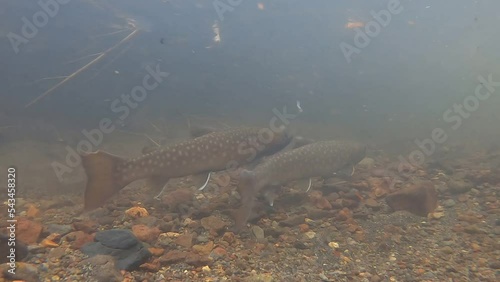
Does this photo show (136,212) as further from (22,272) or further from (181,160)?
(22,272)

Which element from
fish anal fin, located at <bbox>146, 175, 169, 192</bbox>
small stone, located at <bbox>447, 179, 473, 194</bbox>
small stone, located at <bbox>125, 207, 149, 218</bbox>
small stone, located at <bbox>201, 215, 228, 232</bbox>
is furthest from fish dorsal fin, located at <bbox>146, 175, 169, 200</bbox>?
small stone, located at <bbox>447, 179, 473, 194</bbox>

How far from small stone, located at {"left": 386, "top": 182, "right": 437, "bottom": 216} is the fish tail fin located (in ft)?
14.6

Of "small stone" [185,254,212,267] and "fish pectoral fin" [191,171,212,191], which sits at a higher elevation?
"fish pectoral fin" [191,171,212,191]

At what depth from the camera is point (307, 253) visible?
4438mm

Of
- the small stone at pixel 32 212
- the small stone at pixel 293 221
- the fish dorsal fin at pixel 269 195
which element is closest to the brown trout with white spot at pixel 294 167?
the fish dorsal fin at pixel 269 195

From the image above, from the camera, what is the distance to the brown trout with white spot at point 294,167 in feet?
16.8

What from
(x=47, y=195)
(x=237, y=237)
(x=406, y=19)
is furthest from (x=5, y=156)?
(x=406, y=19)

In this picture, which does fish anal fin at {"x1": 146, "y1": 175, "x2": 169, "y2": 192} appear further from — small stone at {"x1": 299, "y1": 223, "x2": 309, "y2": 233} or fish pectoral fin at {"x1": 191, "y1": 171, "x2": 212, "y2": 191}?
small stone at {"x1": 299, "y1": 223, "x2": 309, "y2": 233}

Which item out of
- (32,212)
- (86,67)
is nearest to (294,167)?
(32,212)

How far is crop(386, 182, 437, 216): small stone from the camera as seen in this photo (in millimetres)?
5656

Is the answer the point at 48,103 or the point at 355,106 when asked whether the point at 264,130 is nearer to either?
the point at 48,103

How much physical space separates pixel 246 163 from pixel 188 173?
133cm

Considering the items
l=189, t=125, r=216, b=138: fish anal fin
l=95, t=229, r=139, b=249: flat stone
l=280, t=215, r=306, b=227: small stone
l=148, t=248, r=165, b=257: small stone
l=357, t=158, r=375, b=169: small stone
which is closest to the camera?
l=95, t=229, r=139, b=249: flat stone

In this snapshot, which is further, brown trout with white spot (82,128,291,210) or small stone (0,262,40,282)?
brown trout with white spot (82,128,291,210)
